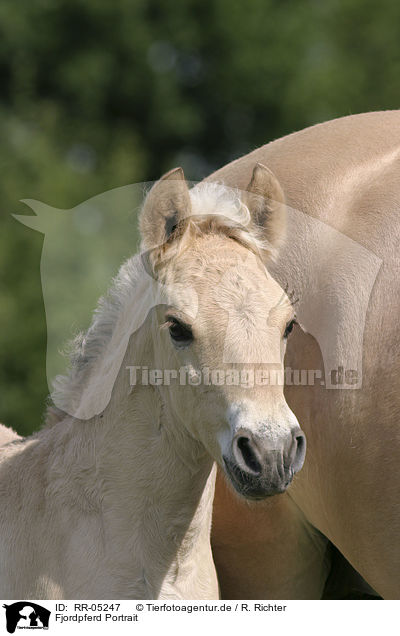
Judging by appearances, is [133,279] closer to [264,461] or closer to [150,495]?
[150,495]

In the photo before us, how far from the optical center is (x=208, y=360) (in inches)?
107

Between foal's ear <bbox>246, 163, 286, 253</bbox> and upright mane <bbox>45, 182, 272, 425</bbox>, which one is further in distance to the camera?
foal's ear <bbox>246, 163, 286, 253</bbox>

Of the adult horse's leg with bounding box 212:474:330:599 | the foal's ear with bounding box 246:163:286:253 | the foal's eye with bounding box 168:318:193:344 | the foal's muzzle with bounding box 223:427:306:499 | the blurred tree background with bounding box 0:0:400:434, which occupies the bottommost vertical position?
the adult horse's leg with bounding box 212:474:330:599

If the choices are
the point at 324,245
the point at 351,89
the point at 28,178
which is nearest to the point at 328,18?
the point at 351,89

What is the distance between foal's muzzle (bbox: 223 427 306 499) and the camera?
2.50 m

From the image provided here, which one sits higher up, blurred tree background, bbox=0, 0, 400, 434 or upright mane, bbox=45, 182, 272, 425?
blurred tree background, bbox=0, 0, 400, 434

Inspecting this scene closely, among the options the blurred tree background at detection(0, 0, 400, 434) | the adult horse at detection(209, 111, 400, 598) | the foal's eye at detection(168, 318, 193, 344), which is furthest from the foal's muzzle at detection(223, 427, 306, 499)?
the blurred tree background at detection(0, 0, 400, 434)

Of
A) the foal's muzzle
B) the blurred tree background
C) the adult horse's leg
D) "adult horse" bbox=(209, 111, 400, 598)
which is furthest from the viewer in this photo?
the blurred tree background

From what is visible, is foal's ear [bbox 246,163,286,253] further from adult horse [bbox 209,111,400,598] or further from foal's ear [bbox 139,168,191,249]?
foal's ear [bbox 139,168,191,249]

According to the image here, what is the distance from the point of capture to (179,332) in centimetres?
279

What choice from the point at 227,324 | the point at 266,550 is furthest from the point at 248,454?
the point at 266,550

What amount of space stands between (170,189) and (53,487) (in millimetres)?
1100

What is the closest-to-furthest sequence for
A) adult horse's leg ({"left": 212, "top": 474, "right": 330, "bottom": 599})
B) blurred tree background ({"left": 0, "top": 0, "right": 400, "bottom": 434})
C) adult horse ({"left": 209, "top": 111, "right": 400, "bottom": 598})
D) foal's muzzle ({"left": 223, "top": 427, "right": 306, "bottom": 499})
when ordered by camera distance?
foal's muzzle ({"left": 223, "top": 427, "right": 306, "bottom": 499}), adult horse ({"left": 209, "top": 111, "right": 400, "bottom": 598}), adult horse's leg ({"left": 212, "top": 474, "right": 330, "bottom": 599}), blurred tree background ({"left": 0, "top": 0, "right": 400, "bottom": 434})

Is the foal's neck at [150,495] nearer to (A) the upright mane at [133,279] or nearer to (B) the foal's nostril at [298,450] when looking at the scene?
(A) the upright mane at [133,279]
